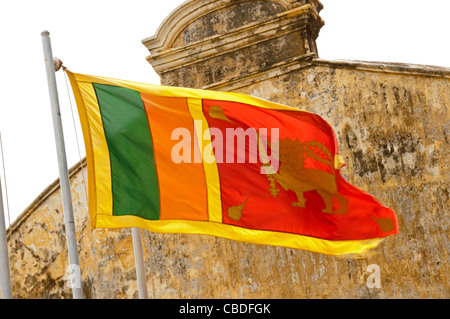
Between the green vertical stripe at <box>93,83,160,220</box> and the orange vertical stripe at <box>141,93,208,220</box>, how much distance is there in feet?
0.17

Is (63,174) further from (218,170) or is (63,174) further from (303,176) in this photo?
(303,176)

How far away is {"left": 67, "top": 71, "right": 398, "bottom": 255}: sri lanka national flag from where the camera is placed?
14.0ft

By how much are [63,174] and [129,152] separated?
1.53ft

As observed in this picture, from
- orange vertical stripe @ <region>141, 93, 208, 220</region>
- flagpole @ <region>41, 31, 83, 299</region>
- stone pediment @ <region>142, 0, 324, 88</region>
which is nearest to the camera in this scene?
flagpole @ <region>41, 31, 83, 299</region>

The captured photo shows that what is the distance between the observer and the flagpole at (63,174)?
13.2ft

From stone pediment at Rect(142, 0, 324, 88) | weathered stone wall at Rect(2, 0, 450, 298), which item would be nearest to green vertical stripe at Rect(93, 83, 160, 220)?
weathered stone wall at Rect(2, 0, 450, 298)

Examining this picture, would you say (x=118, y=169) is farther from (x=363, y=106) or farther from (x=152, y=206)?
(x=363, y=106)

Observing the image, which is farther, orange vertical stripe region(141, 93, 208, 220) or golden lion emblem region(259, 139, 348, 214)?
golden lion emblem region(259, 139, 348, 214)

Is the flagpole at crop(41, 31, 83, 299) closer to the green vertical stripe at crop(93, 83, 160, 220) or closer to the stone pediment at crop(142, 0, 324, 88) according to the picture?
the green vertical stripe at crop(93, 83, 160, 220)

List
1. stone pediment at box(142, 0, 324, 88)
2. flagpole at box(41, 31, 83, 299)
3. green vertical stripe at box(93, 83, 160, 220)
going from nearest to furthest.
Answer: flagpole at box(41, 31, 83, 299) → green vertical stripe at box(93, 83, 160, 220) → stone pediment at box(142, 0, 324, 88)

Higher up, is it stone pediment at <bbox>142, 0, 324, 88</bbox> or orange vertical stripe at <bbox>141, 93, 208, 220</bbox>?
stone pediment at <bbox>142, 0, 324, 88</bbox>

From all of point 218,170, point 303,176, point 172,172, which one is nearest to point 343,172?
point 303,176

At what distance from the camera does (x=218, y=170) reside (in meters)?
4.70

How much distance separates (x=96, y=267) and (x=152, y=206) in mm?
2537
